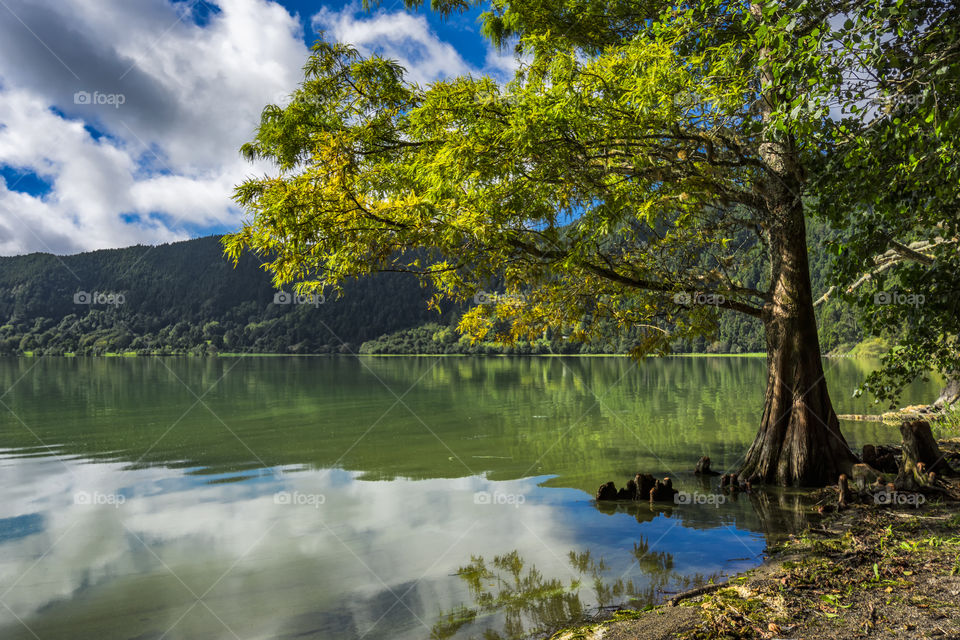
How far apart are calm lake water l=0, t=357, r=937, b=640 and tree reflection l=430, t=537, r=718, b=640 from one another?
3cm

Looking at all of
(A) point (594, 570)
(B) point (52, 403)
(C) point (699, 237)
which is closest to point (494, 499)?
(A) point (594, 570)

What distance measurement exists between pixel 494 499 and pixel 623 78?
8.27m

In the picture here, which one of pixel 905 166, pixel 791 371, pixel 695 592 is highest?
pixel 905 166

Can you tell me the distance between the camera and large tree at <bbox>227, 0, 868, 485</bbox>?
364 inches

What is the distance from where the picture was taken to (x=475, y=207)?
10352 mm

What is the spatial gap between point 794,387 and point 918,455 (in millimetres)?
2273

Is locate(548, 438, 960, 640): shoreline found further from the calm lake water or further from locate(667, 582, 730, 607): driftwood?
the calm lake water

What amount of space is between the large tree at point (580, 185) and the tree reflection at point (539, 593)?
15.9ft

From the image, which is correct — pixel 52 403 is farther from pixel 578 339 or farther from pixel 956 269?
pixel 956 269

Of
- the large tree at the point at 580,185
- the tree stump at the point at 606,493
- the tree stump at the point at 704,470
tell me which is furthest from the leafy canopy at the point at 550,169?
the tree stump at the point at 606,493

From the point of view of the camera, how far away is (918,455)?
35.2 feet

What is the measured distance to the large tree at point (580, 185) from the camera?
923 centimetres

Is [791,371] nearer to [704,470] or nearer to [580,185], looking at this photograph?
[704,470]

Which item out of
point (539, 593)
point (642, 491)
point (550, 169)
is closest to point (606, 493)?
point (642, 491)
